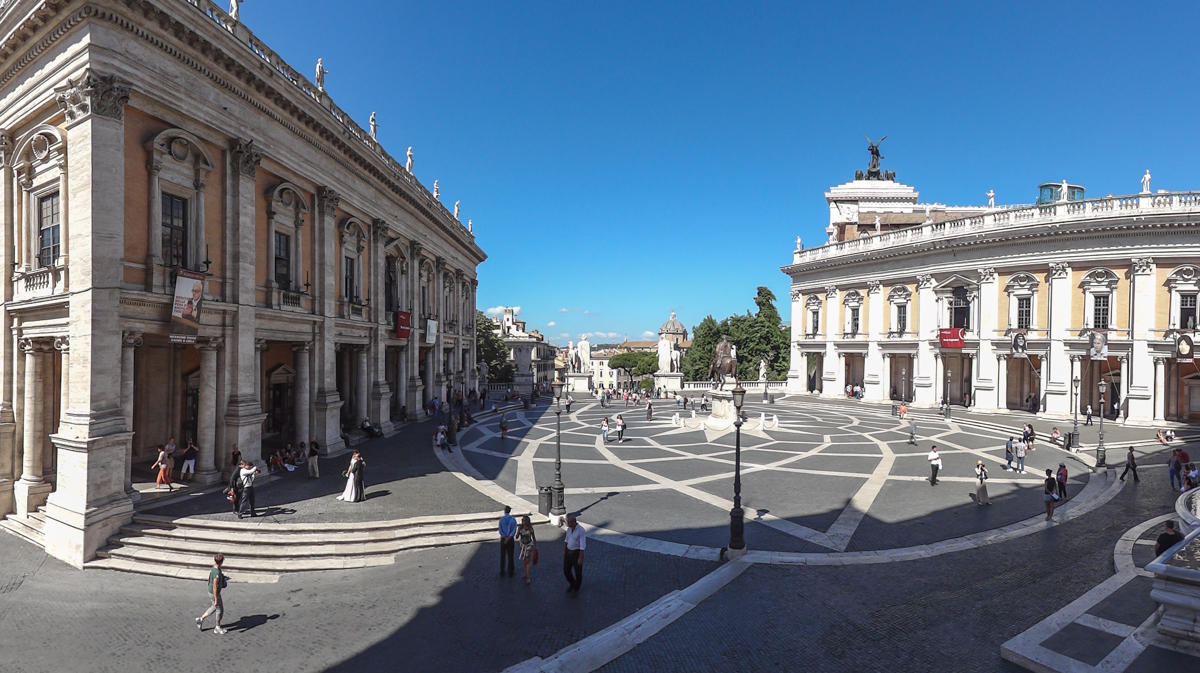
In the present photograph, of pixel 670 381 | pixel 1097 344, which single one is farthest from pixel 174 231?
pixel 1097 344

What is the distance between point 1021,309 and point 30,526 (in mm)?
50700

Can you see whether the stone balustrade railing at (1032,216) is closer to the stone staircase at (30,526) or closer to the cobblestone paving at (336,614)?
the cobblestone paving at (336,614)

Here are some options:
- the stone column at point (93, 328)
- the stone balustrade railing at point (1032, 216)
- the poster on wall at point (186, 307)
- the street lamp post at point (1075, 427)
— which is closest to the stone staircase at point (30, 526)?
the stone column at point (93, 328)

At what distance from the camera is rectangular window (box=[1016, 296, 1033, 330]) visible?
35.8m

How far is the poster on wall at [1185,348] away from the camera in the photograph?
29.1m

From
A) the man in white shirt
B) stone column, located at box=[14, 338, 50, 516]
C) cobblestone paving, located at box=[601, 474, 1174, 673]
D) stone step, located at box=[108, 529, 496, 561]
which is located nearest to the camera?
cobblestone paving, located at box=[601, 474, 1174, 673]

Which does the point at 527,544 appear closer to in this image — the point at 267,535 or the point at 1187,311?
the point at 267,535

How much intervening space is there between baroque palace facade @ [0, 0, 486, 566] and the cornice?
0.18 ft

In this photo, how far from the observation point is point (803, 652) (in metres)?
8.18

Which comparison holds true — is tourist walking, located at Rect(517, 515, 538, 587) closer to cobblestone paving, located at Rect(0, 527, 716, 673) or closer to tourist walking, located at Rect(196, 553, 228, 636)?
cobblestone paving, located at Rect(0, 527, 716, 673)

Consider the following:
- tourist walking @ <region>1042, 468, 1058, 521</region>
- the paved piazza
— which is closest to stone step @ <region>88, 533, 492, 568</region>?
the paved piazza

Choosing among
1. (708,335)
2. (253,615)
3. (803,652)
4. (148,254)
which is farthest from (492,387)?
(803,652)

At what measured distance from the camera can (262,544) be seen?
12.3m

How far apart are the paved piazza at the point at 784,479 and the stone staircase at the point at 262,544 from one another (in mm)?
4073
